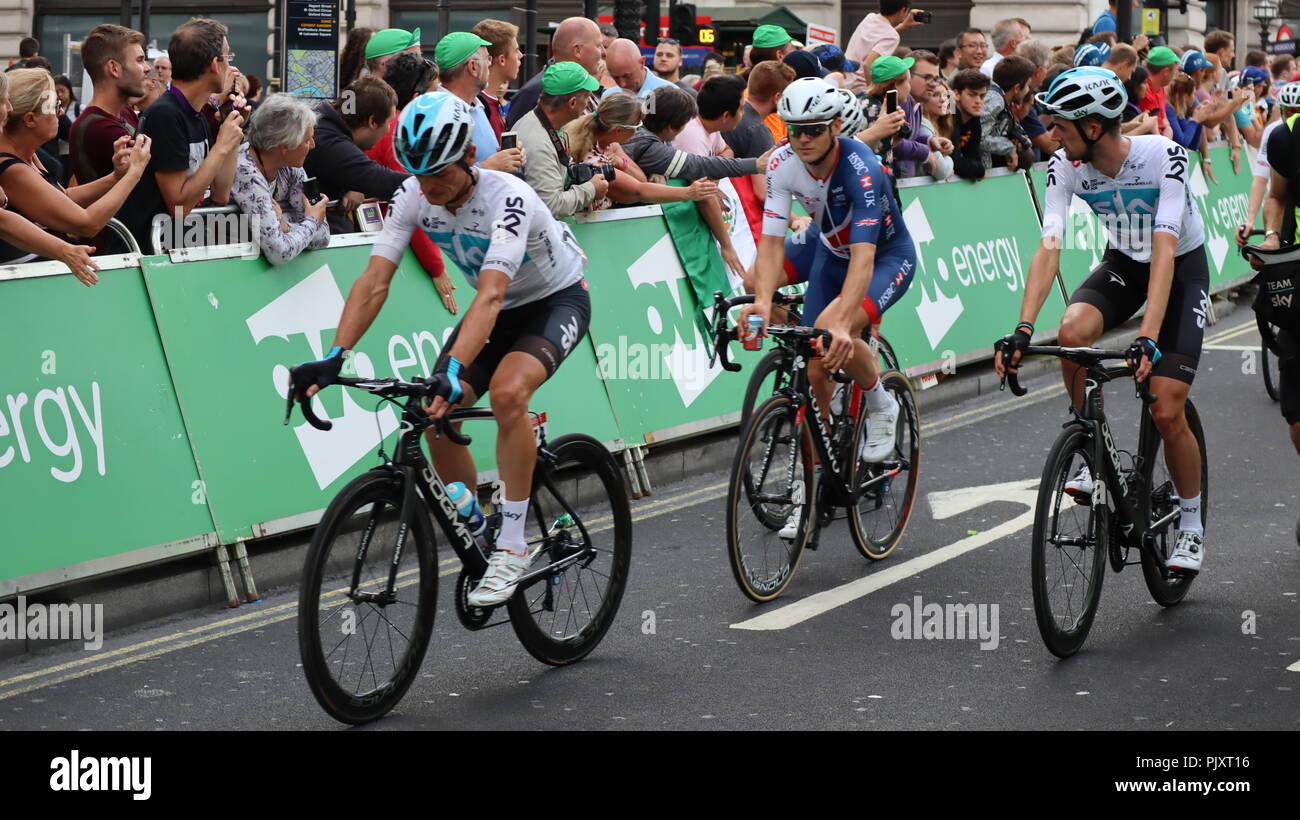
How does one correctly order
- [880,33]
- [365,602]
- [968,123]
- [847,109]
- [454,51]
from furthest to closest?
1. [880,33]
2. [968,123]
3. [454,51]
4. [847,109]
5. [365,602]

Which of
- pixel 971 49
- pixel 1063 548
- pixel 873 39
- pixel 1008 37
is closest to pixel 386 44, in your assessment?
pixel 873 39

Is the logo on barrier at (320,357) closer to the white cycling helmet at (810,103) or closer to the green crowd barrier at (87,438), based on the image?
the green crowd barrier at (87,438)

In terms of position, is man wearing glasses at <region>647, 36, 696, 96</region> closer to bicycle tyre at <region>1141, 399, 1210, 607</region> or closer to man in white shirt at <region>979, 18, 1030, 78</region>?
man in white shirt at <region>979, 18, 1030, 78</region>

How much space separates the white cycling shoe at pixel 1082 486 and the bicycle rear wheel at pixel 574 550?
1.66 m

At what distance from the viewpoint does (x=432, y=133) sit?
5.55m

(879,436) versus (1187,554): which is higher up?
(879,436)

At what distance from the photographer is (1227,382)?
518 inches

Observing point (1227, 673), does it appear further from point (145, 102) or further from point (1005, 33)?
point (1005, 33)

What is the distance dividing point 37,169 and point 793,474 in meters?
3.51

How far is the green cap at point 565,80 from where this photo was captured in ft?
29.6

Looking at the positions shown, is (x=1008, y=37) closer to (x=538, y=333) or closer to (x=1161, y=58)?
(x=1161, y=58)

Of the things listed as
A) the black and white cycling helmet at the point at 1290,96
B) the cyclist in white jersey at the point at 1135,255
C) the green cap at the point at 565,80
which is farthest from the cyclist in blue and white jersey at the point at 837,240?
the black and white cycling helmet at the point at 1290,96

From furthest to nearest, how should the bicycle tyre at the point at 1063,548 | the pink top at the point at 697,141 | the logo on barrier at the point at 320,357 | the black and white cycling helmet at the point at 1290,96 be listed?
the pink top at the point at 697,141, the black and white cycling helmet at the point at 1290,96, the logo on barrier at the point at 320,357, the bicycle tyre at the point at 1063,548

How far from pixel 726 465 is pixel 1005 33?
855cm
